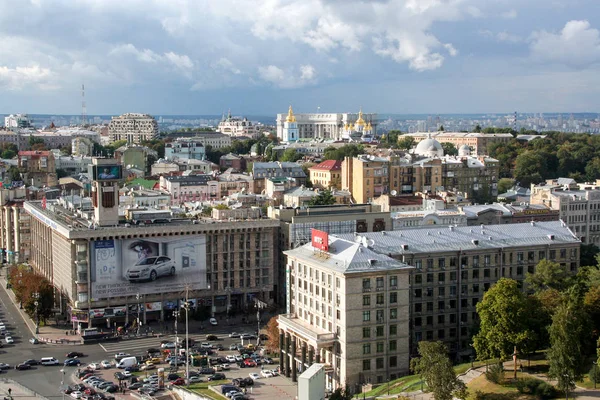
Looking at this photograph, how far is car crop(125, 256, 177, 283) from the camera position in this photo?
88.1 m

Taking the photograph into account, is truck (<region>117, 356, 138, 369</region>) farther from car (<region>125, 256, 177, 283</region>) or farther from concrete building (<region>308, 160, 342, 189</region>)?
concrete building (<region>308, 160, 342, 189</region>)

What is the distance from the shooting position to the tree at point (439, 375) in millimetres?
53562

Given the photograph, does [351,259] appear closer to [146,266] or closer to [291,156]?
[146,266]

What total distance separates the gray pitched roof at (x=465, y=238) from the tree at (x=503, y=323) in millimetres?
10252

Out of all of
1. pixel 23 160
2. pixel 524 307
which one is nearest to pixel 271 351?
pixel 524 307

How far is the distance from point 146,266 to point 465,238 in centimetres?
3247

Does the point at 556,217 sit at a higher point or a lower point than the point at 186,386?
higher

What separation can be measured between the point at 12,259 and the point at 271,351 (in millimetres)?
56167

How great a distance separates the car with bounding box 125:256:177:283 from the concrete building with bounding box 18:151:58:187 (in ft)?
259

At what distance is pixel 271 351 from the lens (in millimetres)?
75562

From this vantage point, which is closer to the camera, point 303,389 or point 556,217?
point 303,389

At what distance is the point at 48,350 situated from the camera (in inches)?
3093

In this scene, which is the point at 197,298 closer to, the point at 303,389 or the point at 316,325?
the point at 316,325

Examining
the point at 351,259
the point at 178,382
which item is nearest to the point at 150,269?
the point at 178,382
